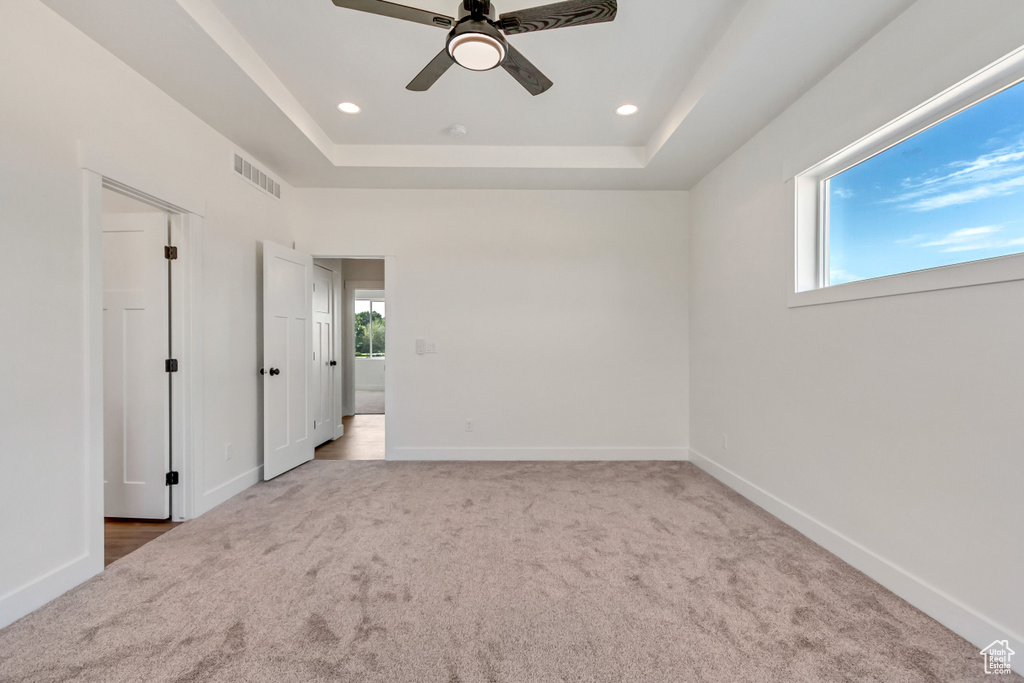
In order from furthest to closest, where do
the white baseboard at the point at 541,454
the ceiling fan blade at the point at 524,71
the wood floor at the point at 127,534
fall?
1. the white baseboard at the point at 541,454
2. the wood floor at the point at 127,534
3. the ceiling fan blade at the point at 524,71

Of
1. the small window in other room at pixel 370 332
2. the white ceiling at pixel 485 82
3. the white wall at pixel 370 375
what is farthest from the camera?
the small window in other room at pixel 370 332

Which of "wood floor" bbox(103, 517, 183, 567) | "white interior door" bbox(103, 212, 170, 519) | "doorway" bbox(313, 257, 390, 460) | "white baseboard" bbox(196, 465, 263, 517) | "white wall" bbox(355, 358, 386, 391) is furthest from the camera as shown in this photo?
"white wall" bbox(355, 358, 386, 391)

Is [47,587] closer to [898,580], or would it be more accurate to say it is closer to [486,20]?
[486,20]

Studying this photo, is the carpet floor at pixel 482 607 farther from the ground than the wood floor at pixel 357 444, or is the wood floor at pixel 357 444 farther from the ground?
the carpet floor at pixel 482 607

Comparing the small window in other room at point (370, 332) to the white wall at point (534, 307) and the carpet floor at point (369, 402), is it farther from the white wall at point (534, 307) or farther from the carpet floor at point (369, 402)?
the white wall at point (534, 307)

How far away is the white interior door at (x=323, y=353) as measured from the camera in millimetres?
4809

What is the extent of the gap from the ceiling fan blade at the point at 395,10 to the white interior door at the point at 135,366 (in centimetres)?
205

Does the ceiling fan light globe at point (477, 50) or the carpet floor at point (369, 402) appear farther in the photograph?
the carpet floor at point (369, 402)

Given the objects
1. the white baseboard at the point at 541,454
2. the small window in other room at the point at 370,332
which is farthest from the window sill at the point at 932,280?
the small window in other room at the point at 370,332

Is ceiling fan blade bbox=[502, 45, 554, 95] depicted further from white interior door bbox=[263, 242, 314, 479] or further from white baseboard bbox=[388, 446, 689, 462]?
white baseboard bbox=[388, 446, 689, 462]
